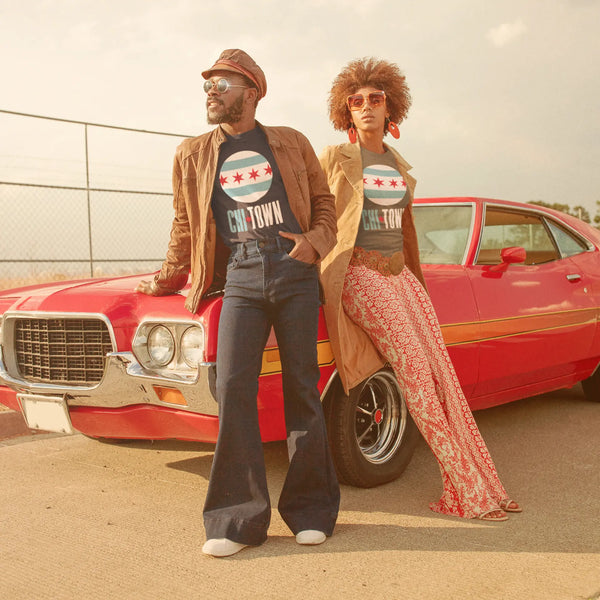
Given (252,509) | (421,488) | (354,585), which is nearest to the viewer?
(354,585)

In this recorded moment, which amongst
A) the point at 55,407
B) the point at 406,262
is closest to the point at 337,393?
the point at 406,262

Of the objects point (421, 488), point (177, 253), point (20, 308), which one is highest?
point (177, 253)

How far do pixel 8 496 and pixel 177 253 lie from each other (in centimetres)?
150

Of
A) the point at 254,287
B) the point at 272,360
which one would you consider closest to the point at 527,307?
the point at 272,360

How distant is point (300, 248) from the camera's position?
305 centimetres

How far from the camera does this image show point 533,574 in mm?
2809

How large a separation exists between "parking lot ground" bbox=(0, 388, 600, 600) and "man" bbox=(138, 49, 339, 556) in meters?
0.19

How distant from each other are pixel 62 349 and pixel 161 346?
2.05ft

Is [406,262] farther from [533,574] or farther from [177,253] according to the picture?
[533,574]

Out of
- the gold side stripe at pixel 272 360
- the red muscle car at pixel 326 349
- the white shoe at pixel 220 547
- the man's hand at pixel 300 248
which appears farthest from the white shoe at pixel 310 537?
the man's hand at pixel 300 248

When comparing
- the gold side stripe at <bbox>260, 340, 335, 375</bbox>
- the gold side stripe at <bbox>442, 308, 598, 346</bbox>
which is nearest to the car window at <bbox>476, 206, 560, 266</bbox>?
the gold side stripe at <bbox>442, 308, 598, 346</bbox>

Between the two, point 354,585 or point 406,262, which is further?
point 406,262

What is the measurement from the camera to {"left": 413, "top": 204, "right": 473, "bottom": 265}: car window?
4.70 meters

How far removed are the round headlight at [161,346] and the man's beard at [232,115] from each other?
95cm
